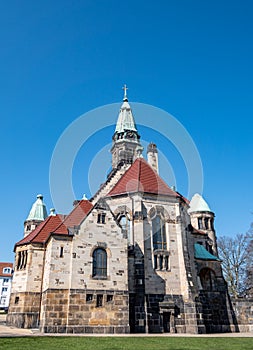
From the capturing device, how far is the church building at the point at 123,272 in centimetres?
2467

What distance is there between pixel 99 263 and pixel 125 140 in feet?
83.3

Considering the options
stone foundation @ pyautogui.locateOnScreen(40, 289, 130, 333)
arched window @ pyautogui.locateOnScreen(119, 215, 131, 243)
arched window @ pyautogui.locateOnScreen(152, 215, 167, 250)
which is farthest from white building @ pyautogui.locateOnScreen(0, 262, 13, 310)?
arched window @ pyautogui.locateOnScreen(152, 215, 167, 250)

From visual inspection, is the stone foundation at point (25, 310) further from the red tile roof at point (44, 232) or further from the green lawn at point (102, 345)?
the green lawn at point (102, 345)

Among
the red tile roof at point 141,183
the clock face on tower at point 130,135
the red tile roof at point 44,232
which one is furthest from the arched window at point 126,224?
the clock face on tower at point 130,135

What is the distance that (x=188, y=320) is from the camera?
1054 inches

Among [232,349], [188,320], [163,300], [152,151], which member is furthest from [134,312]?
[152,151]

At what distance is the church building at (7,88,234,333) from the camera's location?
24672 millimetres

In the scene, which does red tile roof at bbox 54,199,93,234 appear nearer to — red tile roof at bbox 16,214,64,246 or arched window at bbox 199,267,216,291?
red tile roof at bbox 16,214,64,246

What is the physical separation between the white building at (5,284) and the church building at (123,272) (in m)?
53.3

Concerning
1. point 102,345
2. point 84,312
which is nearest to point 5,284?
point 84,312

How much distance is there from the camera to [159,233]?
29938 millimetres

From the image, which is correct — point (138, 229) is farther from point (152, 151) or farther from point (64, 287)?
point (152, 151)

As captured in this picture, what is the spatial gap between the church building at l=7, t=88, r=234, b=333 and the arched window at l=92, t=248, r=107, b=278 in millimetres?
80

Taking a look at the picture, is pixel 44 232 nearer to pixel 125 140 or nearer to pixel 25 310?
pixel 25 310
